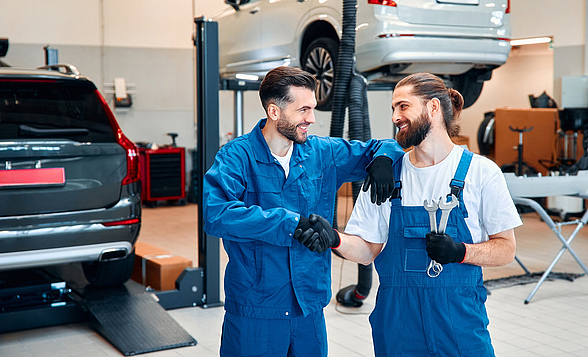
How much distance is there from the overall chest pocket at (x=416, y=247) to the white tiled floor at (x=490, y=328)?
1.78 m

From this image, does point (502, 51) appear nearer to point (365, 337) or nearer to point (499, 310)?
point (499, 310)

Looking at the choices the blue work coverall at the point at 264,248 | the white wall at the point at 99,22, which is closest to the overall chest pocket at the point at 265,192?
the blue work coverall at the point at 264,248

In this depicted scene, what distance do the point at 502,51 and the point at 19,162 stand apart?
3899 mm

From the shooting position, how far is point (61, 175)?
11.3 ft

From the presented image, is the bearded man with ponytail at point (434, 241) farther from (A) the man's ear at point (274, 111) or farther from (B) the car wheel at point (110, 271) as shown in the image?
(B) the car wheel at point (110, 271)

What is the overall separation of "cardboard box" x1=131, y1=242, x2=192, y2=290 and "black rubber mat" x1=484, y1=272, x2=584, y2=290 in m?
2.49

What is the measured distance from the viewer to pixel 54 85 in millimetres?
3641

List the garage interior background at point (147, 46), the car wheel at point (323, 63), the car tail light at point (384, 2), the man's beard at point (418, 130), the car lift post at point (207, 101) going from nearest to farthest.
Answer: the man's beard at point (418, 130)
the car lift post at point (207, 101)
the car tail light at point (384, 2)
the car wheel at point (323, 63)
the garage interior background at point (147, 46)

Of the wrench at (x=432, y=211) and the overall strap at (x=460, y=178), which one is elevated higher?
the overall strap at (x=460, y=178)

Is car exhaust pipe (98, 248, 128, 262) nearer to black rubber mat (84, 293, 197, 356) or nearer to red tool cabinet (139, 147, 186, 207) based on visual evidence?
black rubber mat (84, 293, 197, 356)

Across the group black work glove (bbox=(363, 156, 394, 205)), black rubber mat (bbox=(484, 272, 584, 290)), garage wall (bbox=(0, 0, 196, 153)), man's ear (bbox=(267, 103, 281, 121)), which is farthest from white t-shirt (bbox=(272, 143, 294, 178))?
garage wall (bbox=(0, 0, 196, 153))

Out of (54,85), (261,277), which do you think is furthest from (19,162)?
(261,277)

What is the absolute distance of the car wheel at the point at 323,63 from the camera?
534cm

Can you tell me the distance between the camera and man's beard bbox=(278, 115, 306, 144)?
6.75ft
